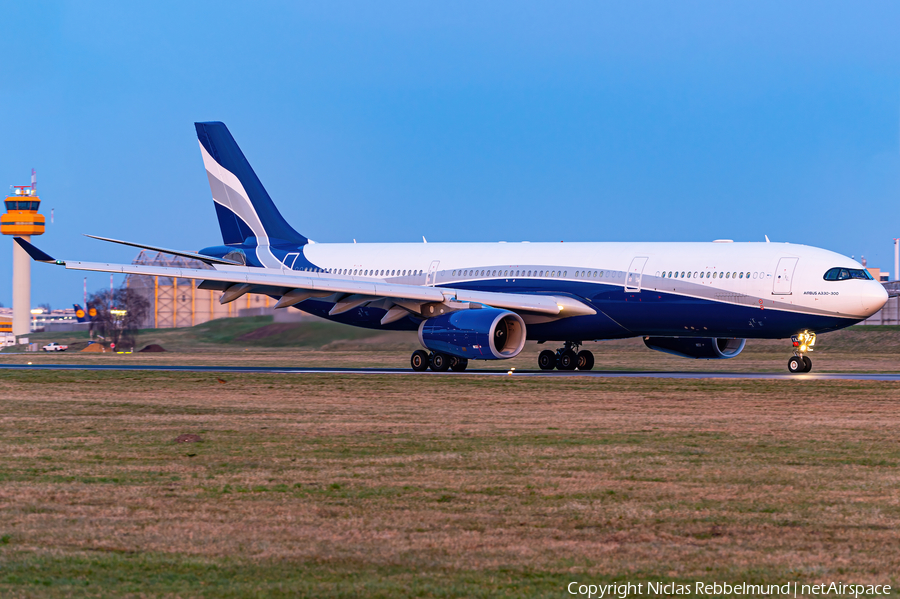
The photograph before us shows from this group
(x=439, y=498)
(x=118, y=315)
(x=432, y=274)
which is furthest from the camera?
(x=118, y=315)

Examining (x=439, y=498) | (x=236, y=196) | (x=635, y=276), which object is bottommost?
(x=439, y=498)

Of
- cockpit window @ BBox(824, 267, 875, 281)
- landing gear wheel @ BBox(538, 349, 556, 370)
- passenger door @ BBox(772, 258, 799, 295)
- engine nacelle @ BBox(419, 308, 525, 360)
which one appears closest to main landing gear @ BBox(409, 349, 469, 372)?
engine nacelle @ BBox(419, 308, 525, 360)

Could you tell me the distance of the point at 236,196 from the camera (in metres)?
39.4

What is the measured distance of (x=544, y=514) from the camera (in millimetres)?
9422

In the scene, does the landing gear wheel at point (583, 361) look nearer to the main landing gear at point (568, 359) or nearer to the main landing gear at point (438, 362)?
the main landing gear at point (568, 359)

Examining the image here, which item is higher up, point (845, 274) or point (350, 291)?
point (845, 274)

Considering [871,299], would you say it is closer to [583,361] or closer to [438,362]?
[583,361]

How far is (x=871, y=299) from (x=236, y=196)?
22.4m

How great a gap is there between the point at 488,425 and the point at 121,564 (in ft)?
31.8

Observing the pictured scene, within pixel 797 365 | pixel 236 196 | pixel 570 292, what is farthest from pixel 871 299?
pixel 236 196

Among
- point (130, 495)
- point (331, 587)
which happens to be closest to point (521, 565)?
point (331, 587)

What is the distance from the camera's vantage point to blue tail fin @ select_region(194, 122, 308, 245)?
128 ft

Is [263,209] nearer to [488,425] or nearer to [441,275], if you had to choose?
[441,275]

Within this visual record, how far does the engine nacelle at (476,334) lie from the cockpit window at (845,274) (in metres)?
8.26
